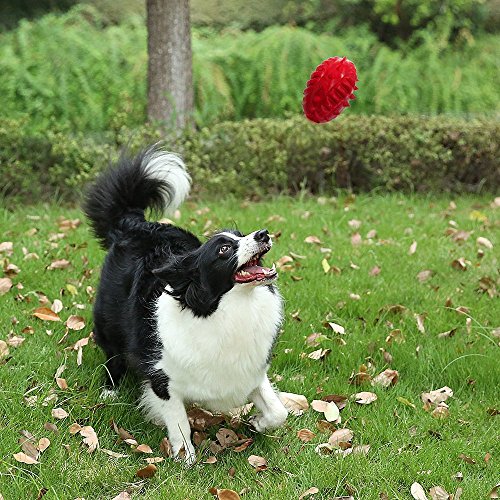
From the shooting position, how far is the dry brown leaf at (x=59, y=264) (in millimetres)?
4991

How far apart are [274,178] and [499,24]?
707 cm

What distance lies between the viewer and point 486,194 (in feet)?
23.9

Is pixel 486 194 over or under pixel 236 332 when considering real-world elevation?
under

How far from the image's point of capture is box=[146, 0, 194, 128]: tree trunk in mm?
7215

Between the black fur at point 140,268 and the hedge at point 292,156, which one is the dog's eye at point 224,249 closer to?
the black fur at point 140,268

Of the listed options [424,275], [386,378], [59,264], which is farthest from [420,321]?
[59,264]

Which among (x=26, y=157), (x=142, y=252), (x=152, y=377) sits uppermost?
(x=142, y=252)

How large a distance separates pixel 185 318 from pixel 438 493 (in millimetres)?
1177

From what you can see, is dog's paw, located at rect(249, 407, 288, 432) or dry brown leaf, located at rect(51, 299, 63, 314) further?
dry brown leaf, located at rect(51, 299, 63, 314)

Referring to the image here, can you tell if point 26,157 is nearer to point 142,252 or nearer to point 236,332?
point 142,252

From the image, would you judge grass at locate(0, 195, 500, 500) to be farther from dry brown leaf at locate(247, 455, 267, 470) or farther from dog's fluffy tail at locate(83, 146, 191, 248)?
dog's fluffy tail at locate(83, 146, 191, 248)

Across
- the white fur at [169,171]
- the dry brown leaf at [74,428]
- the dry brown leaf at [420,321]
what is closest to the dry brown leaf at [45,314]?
the white fur at [169,171]

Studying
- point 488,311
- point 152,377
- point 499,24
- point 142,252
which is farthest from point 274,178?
point 499,24

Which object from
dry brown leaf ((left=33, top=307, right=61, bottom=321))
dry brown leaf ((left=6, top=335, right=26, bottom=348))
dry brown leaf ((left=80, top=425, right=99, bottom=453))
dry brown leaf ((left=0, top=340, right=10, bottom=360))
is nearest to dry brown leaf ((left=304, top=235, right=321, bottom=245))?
dry brown leaf ((left=33, top=307, right=61, bottom=321))
